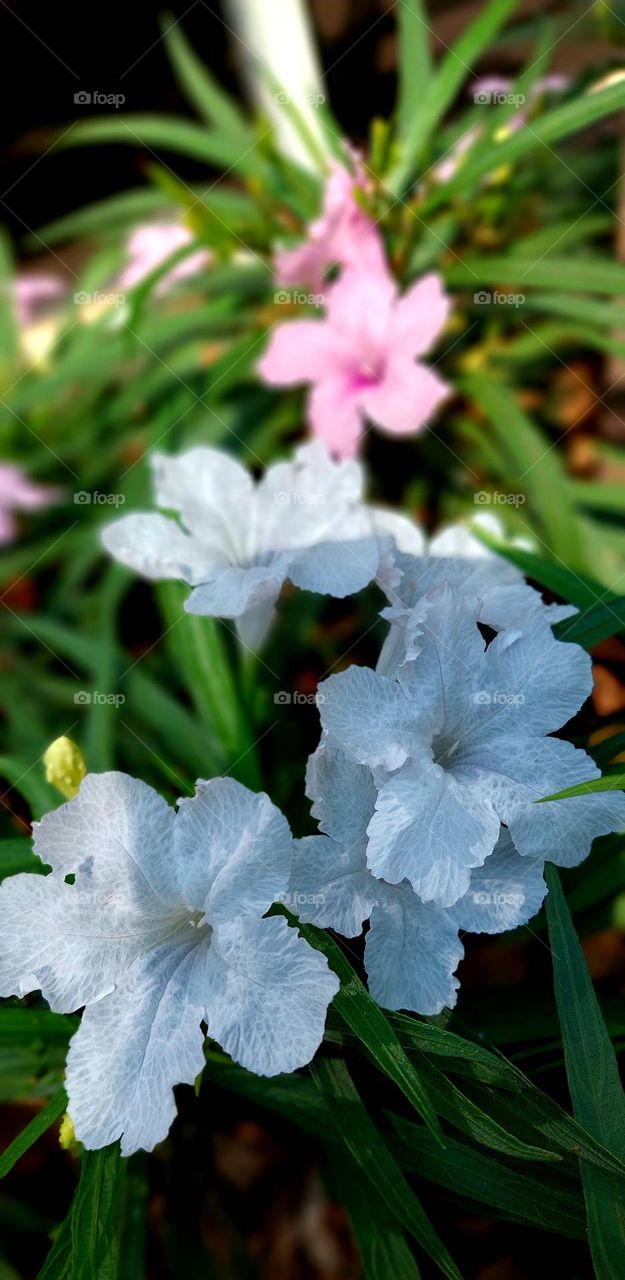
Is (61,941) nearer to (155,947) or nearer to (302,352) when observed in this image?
(155,947)

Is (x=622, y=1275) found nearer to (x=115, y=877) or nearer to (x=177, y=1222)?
(x=115, y=877)

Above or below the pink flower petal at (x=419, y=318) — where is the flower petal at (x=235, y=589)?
above

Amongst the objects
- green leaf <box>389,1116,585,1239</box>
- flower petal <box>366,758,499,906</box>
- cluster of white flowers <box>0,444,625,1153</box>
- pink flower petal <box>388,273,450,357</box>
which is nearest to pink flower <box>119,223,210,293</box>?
pink flower petal <box>388,273,450,357</box>

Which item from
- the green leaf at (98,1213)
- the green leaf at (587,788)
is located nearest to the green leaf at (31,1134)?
the green leaf at (98,1213)

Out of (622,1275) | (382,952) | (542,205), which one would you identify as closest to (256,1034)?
(382,952)

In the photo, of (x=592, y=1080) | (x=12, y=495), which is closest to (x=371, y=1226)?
(x=592, y=1080)

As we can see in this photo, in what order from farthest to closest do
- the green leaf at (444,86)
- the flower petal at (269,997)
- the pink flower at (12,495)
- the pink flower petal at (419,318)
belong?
1. the pink flower at (12,495)
2. the green leaf at (444,86)
3. the pink flower petal at (419,318)
4. the flower petal at (269,997)

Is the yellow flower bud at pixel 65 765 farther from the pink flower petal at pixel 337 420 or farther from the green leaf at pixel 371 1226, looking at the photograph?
the pink flower petal at pixel 337 420
